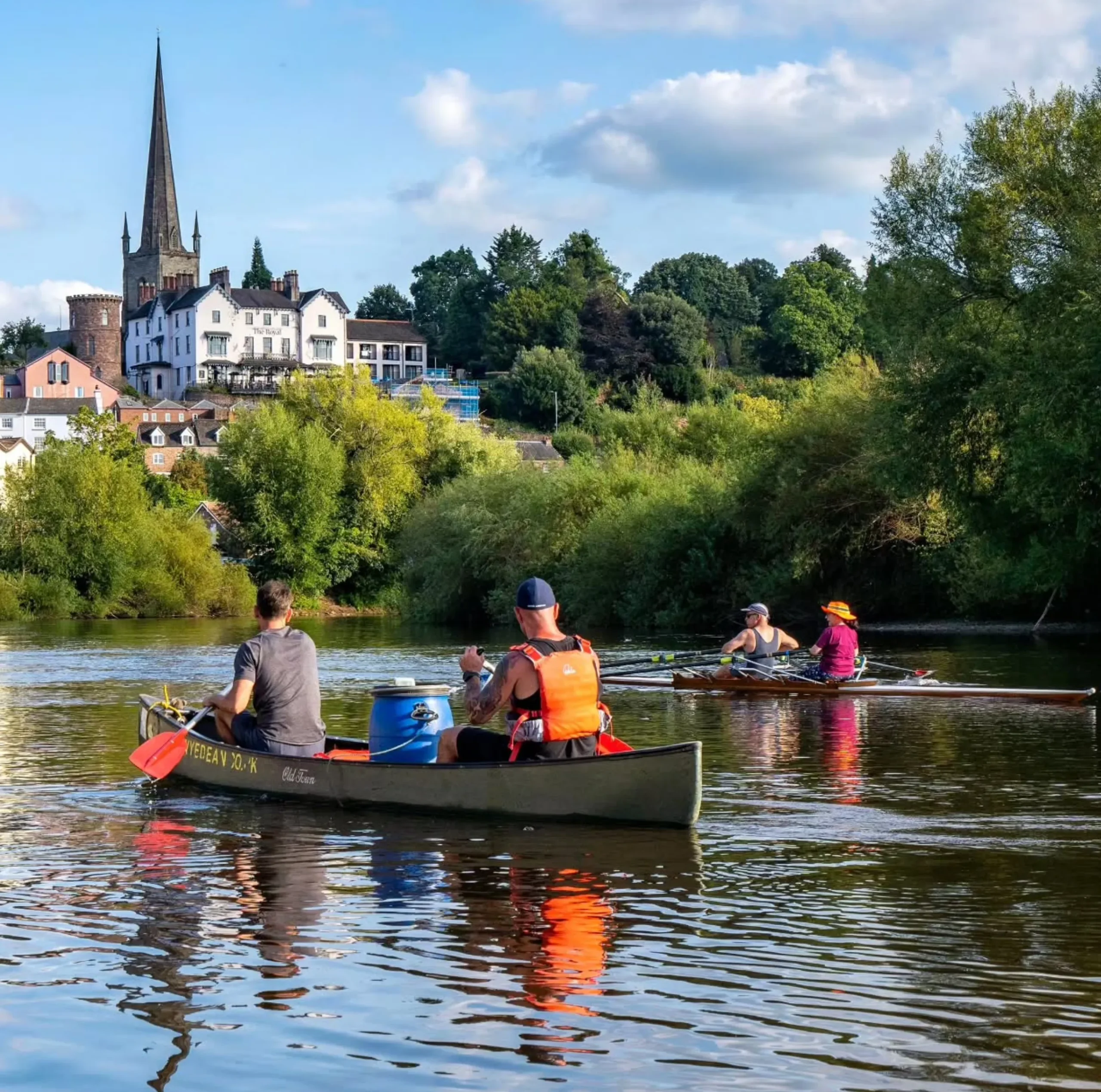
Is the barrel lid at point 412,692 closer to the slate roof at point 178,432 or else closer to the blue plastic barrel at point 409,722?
the blue plastic barrel at point 409,722

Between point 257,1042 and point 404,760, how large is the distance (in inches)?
264

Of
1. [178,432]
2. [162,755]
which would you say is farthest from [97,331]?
[162,755]

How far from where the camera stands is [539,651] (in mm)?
11562

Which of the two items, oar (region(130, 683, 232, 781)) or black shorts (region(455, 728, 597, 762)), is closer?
black shorts (region(455, 728, 597, 762))

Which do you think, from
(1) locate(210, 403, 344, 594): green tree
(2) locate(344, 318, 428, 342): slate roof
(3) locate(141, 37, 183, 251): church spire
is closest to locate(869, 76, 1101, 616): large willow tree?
(1) locate(210, 403, 344, 594): green tree

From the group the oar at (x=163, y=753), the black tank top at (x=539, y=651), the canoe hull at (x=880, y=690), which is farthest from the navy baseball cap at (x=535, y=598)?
the canoe hull at (x=880, y=690)

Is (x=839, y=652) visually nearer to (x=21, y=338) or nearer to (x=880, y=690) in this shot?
(x=880, y=690)

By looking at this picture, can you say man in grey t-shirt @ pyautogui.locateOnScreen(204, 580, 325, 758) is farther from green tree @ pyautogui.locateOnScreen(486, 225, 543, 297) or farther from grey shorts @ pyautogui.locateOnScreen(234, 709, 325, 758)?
green tree @ pyautogui.locateOnScreen(486, 225, 543, 297)

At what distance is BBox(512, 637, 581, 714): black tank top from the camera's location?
11.6m

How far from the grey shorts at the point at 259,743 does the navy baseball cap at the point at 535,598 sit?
3.21 m

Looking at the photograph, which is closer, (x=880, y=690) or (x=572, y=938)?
(x=572, y=938)

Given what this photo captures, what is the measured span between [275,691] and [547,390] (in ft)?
345

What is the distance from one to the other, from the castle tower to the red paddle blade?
5439 inches

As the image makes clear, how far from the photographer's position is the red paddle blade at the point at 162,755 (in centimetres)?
1484
